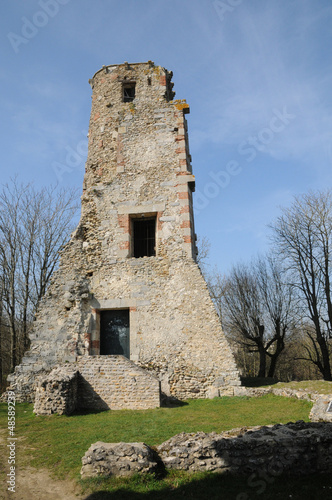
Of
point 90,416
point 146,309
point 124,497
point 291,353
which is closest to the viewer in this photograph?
point 124,497

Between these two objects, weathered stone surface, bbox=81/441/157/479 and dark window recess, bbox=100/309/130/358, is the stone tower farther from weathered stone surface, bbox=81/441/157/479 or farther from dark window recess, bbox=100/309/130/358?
weathered stone surface, bbox=81/441/157/479

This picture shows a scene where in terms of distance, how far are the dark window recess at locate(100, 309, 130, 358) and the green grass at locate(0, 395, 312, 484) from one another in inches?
111

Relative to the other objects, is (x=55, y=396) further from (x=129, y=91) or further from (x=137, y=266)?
(x=129, y=91)

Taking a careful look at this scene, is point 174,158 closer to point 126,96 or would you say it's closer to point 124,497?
point 126,96

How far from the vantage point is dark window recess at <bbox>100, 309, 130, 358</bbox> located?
1070 cm

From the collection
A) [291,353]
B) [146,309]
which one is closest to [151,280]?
[146,309]

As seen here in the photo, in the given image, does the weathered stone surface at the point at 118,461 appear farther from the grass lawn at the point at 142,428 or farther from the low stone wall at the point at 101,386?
the low stone wall at the point at 101,386

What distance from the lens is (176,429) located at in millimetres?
5914

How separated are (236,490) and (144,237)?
923 centimetres

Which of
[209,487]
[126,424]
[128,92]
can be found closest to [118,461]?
[209,487]

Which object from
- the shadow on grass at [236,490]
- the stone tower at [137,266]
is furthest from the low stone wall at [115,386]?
the shadow on grass at [236,490]

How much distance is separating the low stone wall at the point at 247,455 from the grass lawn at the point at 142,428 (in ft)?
0.47

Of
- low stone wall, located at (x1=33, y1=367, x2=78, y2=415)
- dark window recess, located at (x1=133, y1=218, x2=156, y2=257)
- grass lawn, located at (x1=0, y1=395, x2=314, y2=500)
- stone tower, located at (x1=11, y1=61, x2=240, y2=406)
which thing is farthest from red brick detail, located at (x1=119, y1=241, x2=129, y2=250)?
grass lawn, located at (x1=0, y1=395, x2=314, y2=500)

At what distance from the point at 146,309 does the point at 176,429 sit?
4877mm
